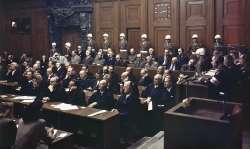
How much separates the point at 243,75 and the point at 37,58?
12.1 metres

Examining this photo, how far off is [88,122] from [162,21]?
7.19 meters

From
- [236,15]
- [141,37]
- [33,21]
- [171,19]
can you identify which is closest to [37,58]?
[33,21]

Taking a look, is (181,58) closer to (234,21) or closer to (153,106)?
(234,21)

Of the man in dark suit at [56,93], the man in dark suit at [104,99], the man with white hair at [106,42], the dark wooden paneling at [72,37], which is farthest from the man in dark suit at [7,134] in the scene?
the dark wooden paneling at [72,37]

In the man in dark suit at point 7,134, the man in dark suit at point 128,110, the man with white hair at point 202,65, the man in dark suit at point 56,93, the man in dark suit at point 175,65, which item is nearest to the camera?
the man in dark suit at point 7,134

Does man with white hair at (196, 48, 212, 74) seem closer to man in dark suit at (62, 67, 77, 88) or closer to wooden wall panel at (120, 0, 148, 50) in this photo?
man in dark suit at (62, 67, 77, 88)

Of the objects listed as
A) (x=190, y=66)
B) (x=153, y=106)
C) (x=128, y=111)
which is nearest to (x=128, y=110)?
(x=128, y=111)

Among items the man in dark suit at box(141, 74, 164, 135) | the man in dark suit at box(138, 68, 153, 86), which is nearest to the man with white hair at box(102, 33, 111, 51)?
the man in dark suit at box(138, 68, 153, 86)

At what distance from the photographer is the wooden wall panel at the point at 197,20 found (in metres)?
12.1

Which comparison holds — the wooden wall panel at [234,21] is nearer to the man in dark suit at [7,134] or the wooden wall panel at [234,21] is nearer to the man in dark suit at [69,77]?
the man in dark suit at [69,77]

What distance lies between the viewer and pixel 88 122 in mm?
7230

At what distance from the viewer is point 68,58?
13.7 meters

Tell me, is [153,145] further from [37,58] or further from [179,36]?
[37,58]

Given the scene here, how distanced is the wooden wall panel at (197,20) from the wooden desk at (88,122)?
6.49 m
